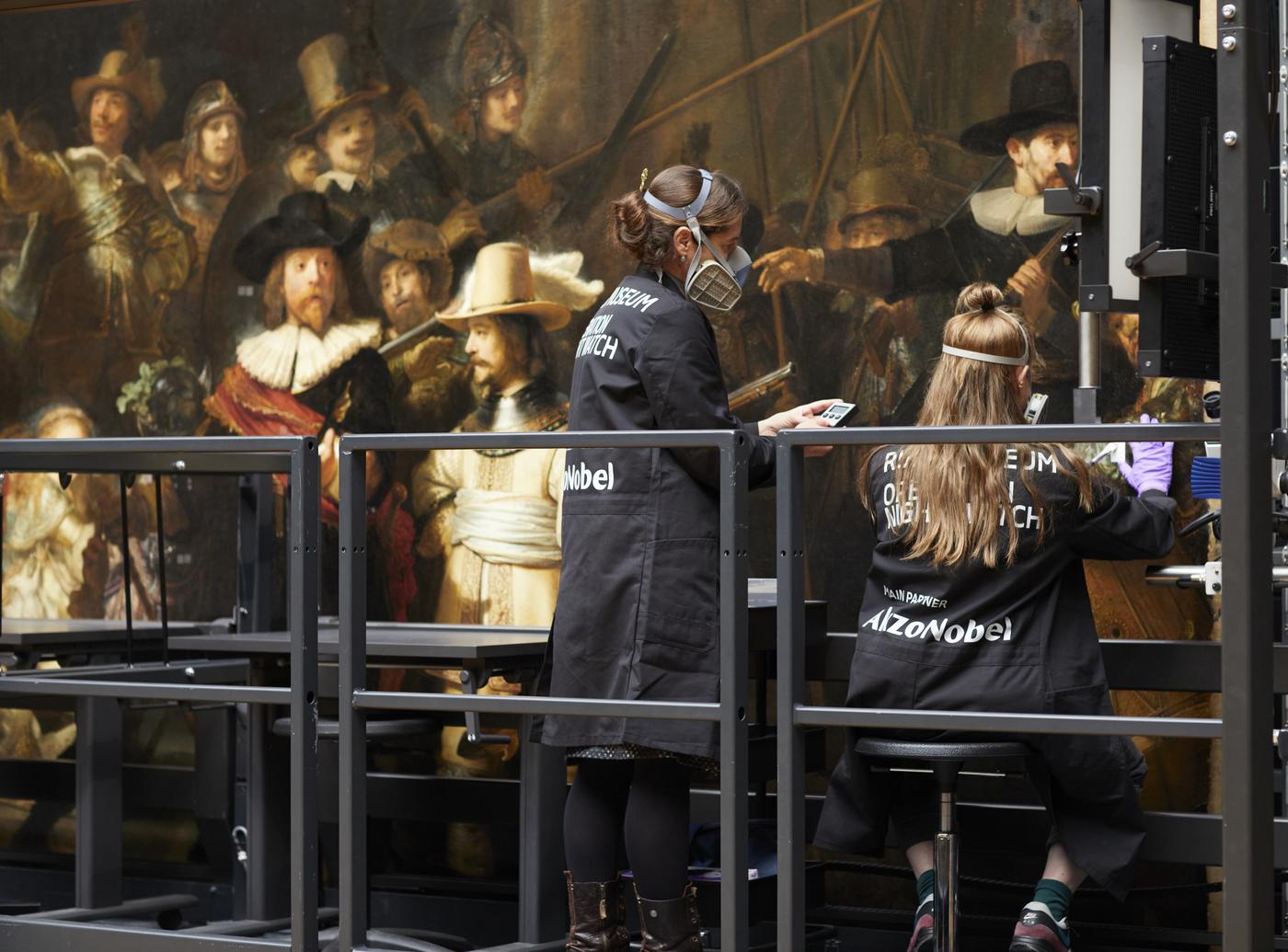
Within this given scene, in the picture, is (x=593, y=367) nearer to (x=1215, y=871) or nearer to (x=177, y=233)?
(x=1215, y=871)

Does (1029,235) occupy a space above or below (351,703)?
above

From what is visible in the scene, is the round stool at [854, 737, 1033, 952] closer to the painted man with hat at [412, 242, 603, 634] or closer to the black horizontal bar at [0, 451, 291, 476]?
the black horizontal bar at [0, 451, 291, 476]

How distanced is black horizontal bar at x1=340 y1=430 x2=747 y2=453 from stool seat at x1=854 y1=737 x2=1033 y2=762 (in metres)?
0.65

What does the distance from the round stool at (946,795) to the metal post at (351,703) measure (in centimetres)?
104

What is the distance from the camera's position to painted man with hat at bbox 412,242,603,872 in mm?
5754

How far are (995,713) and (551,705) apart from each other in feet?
2.77

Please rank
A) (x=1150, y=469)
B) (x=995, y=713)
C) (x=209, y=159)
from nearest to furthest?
(x=995, y=713), (x=1150, y=469), (x=209, y=159)

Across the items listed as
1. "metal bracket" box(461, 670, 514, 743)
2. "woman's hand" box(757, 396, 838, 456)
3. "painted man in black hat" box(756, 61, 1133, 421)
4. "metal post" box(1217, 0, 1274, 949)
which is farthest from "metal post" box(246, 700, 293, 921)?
"metal post" box(1217, 0, 1274, 949)

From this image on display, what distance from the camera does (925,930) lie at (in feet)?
11.9

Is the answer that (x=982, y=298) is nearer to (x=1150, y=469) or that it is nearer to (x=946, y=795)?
(x=1150, y=469)

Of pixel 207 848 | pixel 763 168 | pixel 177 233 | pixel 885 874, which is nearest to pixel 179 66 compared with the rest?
pixel 177 233

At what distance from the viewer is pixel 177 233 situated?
20.8 feet

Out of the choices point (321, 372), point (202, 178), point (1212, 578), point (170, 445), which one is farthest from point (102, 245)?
point (1212, 578)

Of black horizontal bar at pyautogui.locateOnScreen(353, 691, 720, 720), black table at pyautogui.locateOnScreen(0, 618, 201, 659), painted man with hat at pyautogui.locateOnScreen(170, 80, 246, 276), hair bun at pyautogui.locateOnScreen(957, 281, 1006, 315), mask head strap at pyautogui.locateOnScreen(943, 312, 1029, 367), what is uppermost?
painted man with hat at pyautogui.locateOnScreen(170, 80, 246, 276)
